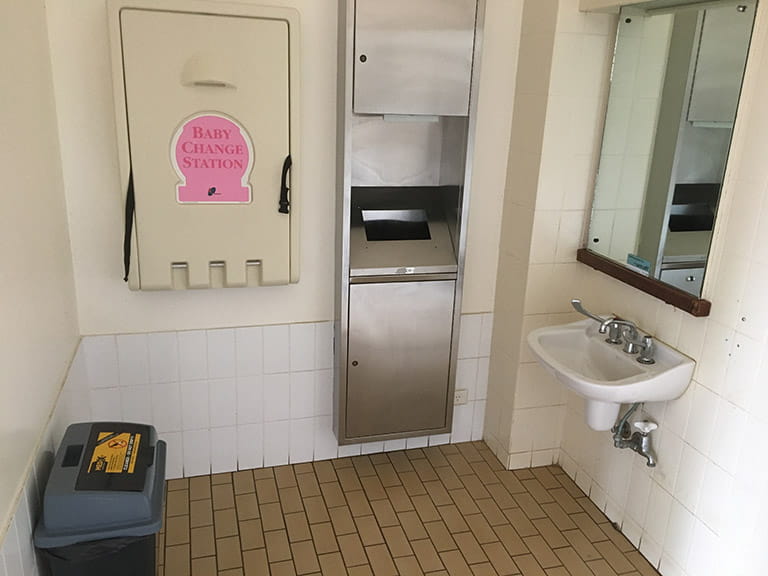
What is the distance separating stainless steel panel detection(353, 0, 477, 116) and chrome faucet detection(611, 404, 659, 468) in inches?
51.8

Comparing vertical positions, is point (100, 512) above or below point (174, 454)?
above

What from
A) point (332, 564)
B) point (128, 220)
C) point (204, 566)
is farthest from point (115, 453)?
point (332, 564)

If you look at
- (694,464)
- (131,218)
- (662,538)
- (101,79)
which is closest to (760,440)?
(694,464)

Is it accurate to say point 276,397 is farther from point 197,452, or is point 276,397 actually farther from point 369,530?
point 369,530

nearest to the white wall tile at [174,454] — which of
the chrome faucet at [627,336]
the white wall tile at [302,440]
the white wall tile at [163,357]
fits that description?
the white wall tile at [163,357]

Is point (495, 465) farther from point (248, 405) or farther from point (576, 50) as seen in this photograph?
point (576, 50)

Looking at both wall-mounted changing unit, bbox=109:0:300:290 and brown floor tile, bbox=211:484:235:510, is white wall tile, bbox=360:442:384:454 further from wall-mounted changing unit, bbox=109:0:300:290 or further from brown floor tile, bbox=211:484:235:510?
wall-mounted changing unit, bbox=109:0:300:290

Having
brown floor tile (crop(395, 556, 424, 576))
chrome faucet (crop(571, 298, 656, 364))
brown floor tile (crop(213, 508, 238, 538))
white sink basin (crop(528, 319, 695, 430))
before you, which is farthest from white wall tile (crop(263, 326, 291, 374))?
chrome faucet (crop(571, 298, 656, 364))

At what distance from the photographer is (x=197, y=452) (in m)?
2.74

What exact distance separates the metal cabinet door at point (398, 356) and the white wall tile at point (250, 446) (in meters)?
0.39

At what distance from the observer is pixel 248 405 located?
274 cm

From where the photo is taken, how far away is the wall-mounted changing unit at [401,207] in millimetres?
2328

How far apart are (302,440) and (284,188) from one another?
1157mm

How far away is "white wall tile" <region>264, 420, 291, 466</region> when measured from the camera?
2.81 m
